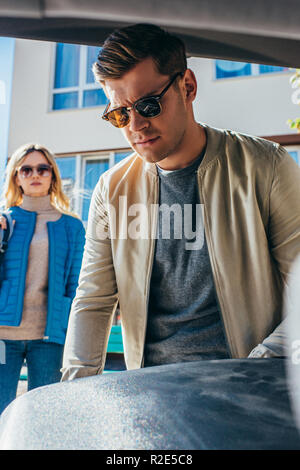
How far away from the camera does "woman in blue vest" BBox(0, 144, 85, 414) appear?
7.99 feet

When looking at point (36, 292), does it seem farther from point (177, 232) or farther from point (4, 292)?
point (177, 232)

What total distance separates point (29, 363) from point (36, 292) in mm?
423

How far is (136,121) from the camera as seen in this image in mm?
1460

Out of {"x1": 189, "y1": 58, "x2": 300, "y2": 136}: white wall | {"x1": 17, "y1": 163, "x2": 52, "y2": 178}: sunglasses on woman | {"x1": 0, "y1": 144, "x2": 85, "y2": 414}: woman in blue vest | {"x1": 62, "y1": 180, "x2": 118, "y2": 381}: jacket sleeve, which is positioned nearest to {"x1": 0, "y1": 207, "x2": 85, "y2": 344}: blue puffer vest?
{"x1": 0, "y1": 144, "x2": 85, "y2": 414}: woman in blue vest

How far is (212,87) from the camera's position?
337 inches

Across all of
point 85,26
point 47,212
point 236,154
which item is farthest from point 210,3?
point 47,212

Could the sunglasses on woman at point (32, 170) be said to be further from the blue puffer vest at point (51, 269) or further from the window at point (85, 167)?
the window at point (85, 167)

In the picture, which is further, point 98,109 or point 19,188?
point 98,109

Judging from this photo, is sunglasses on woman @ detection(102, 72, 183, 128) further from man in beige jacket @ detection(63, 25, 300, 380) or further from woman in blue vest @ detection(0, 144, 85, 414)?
woman in blue vest @ detection(0, 144, 85, 414)

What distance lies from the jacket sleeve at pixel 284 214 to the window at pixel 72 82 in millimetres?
8758

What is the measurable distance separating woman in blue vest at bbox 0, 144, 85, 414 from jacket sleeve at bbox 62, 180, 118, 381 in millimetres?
992

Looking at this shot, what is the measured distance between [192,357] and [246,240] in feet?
1.49

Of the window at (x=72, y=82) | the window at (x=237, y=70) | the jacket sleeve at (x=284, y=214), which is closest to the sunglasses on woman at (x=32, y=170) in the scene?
the jacket sleeve at (x=284, y=214)

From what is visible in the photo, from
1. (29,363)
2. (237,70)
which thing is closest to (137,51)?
(29,363)
